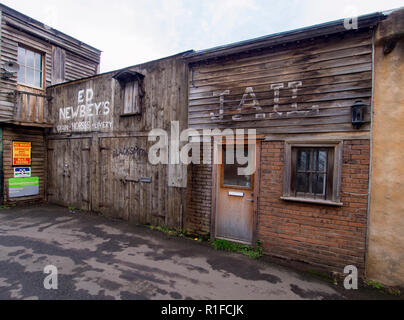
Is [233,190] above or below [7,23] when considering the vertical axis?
below

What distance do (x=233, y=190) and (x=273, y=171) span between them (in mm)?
1031

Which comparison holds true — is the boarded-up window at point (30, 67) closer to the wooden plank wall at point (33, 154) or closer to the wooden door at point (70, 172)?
the wooden plank wall at point (33, 154)

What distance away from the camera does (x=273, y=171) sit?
14.3ft

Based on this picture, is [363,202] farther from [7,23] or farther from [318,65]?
[7,23]

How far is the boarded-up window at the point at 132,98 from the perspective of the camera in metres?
6.23

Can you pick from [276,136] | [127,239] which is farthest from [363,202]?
[127,239]

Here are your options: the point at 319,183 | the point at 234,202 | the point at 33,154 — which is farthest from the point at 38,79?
the point at 319,183

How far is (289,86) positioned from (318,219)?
2.63 metres

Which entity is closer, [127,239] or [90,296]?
[90,296]

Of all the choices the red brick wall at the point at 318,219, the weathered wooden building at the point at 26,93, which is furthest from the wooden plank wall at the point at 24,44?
the red brick wall at the point at 318,219

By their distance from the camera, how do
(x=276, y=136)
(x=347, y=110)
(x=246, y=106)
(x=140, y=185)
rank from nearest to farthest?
(x=347, y=110), (x=276, y=136), (x=246, y=106), (x=140, y=185)

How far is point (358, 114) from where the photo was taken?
361 cm

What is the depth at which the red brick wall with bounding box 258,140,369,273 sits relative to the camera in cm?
365

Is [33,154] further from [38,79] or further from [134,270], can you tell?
[134,270]
